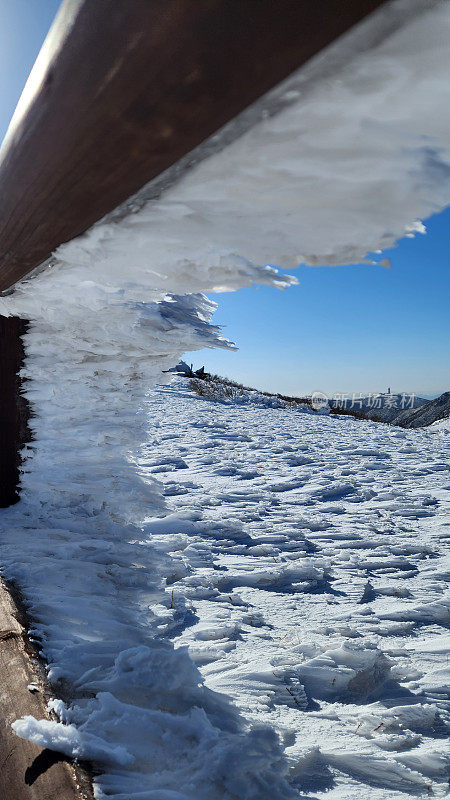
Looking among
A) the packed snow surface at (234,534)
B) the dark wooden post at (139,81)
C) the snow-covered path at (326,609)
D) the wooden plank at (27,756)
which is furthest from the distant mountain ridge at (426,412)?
the dark wooden post at (139,81)

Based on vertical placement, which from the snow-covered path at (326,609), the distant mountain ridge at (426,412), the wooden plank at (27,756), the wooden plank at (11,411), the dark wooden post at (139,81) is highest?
the distant mountain ridge at (426,412)

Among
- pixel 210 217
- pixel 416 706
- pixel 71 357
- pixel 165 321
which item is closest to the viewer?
pixel 210 217

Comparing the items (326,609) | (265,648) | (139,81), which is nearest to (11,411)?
(265,648)

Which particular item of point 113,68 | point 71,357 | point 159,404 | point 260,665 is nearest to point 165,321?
point 71,357

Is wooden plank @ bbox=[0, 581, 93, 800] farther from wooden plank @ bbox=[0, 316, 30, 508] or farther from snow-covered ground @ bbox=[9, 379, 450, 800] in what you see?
wooden plank @ bbox=[0, 316, 30, 508]

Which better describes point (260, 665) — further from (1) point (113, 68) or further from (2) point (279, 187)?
(1) point (113, 68)

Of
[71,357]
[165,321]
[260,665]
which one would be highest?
[165,321]

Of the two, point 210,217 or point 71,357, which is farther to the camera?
point 71,357

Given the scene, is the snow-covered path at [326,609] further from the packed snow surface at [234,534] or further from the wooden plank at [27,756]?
the wooden plank at [27,756]
